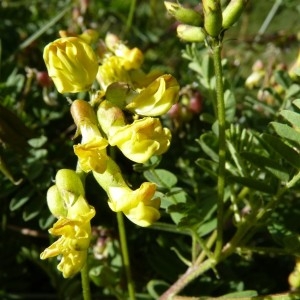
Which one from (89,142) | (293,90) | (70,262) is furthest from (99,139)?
(293,90)

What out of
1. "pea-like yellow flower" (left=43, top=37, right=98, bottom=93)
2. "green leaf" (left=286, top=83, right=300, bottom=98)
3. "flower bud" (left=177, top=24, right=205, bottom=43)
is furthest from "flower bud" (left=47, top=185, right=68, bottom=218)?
"green leaf" (left=286, top=83, right=300, bottom=98)

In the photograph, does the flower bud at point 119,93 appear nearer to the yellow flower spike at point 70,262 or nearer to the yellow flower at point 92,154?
the yellow flower at point 92,154

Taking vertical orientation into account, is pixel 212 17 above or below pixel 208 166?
above

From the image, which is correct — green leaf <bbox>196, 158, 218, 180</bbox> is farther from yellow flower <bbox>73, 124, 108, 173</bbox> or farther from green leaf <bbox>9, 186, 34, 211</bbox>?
green leaf <bbox>9, 186, 34, 211</bbox>

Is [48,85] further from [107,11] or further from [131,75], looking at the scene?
[107,11]

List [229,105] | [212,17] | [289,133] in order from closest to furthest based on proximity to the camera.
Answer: [212,17]
[289,133]
[229,105]

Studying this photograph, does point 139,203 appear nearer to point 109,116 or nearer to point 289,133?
point 109,116

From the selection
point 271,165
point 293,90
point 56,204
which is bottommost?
point 293,90
